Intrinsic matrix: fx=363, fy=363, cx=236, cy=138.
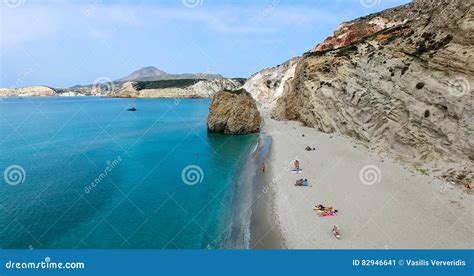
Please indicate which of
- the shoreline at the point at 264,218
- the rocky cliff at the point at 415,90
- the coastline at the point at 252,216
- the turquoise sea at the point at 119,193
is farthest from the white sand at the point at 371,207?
the turquoise sea at the point at 119,193

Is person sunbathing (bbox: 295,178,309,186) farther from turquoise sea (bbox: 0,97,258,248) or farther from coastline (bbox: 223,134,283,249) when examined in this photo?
turquoise sea (bbox: 0,97,258,248)

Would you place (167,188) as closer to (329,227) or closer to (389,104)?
(329,227)

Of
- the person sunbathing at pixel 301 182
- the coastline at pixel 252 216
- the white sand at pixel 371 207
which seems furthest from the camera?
the person sunbathing at pixel 301 182

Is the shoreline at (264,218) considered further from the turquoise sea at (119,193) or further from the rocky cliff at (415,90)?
the rocky cliff at (415,90)

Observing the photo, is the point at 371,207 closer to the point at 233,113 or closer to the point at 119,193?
the point at 119,193

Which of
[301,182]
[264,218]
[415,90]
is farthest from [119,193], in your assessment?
Result: [415,90]

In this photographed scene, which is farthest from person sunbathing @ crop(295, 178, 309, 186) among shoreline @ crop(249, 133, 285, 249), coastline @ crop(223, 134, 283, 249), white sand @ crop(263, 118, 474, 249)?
coastline @ crop(223, 134, 283, 249)

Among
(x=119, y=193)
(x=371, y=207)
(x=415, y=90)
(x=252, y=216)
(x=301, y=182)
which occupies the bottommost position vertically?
(x=252, y=216)
